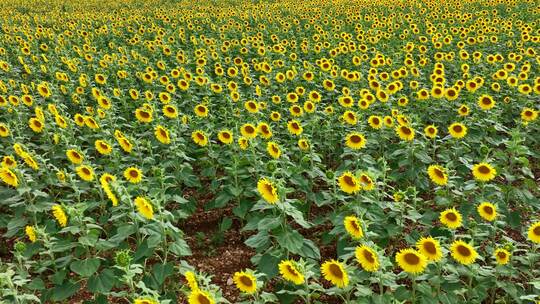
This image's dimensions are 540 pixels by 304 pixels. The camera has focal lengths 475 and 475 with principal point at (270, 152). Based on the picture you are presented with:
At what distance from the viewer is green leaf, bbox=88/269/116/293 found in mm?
3508

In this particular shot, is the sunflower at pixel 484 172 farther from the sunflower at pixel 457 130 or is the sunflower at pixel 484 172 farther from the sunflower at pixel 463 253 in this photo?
the sunflower at pixel 463 253

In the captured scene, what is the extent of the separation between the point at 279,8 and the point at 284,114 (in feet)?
38.7

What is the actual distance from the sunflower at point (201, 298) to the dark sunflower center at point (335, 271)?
0.87 metres

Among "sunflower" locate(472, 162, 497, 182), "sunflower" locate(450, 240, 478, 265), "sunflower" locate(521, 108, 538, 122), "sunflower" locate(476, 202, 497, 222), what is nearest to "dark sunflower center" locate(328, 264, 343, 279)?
"sunflower" locate(450, 240, 478, 265)

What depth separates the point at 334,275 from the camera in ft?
10.3

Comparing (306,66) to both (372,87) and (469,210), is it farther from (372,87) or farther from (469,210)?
(469,210)

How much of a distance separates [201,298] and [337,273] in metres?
0.94

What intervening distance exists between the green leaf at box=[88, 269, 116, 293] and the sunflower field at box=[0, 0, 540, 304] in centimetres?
2

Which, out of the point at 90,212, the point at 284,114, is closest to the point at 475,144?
the point at 284,114

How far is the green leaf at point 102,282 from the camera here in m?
3.51

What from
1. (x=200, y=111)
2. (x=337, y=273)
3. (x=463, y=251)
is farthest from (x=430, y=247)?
(x=200, y=111)

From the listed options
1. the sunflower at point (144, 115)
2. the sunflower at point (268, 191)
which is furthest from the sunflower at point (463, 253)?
the sunflower at point (144, 115)

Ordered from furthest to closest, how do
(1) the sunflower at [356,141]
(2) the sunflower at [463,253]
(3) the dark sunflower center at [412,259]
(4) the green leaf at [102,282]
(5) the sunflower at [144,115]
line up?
(5) the sunflower at [144,115] < (1) the sunflower at [356,141] < (4) the green leaf at [102,282] < (2) the sunflower at [463,253] < (3) the dark sunflower center at [412,259]

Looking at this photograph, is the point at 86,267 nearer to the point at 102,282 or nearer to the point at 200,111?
the point at 102,282
